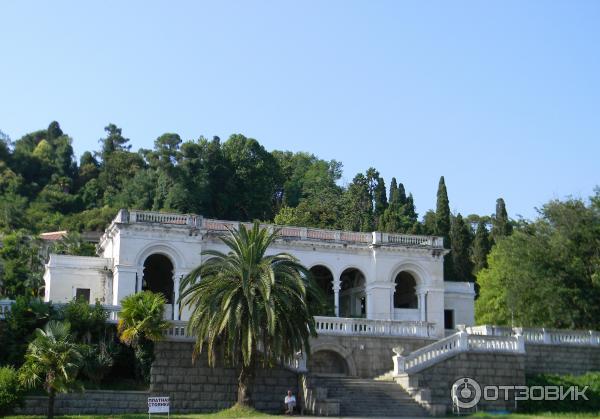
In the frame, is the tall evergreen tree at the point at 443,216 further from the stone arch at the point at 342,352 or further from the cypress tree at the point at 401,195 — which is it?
the stone arch at the point at 342,352

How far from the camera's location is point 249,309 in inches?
1039

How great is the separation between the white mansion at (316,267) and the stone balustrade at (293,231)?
2.0 inches

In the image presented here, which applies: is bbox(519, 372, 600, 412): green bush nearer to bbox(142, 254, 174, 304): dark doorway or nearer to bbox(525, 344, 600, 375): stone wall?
bbox(525, 344, 600, 375): stone wall

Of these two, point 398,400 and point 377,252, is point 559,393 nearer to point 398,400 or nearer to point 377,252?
point 398,400

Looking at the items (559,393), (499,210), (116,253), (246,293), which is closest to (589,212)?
(559,393)

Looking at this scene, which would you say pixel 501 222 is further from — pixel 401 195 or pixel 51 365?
pixel 51 365

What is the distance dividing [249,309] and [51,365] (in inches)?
259

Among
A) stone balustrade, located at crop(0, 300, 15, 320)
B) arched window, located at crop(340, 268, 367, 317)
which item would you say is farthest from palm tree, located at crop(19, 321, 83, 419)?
arched window, located at crop(340, 268, 367, 317)

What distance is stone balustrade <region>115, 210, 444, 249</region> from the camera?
39.1 meters

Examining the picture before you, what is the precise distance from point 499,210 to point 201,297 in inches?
1871

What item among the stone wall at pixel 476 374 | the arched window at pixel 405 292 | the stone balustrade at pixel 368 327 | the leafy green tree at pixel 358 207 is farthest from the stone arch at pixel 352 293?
the leafy green tree at pixel 358 207

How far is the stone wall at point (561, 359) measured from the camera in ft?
113

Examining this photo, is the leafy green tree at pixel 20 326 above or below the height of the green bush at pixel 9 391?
above

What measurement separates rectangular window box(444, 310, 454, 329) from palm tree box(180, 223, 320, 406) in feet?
65.5
